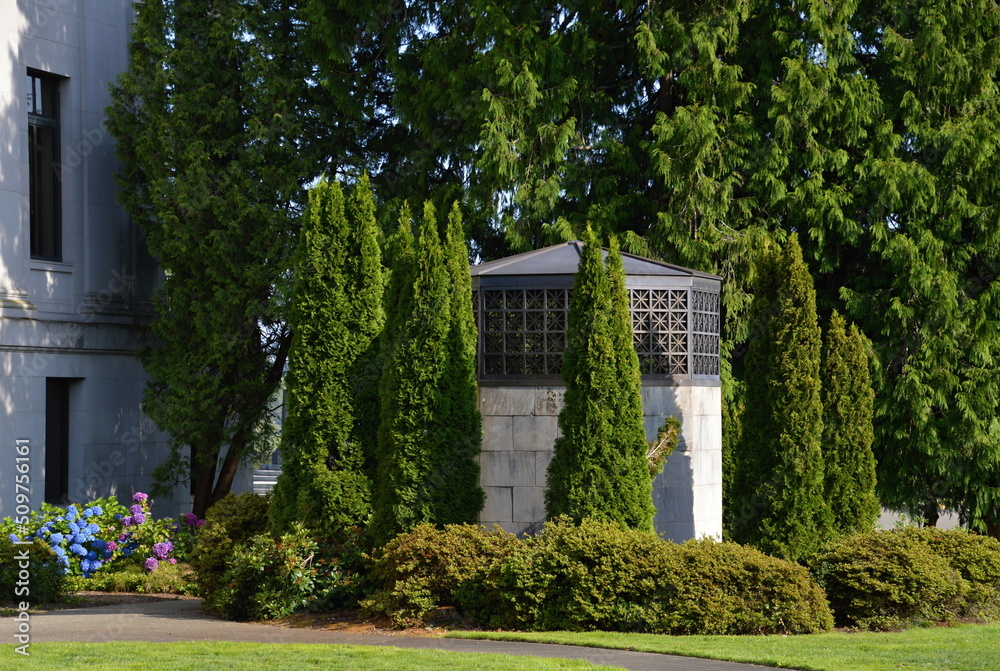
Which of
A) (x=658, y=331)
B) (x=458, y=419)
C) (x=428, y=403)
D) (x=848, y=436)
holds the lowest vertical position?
(x=848, y=436)

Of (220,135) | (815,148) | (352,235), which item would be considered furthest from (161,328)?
(815,148)

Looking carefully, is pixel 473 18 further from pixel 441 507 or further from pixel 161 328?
pixel 441 507

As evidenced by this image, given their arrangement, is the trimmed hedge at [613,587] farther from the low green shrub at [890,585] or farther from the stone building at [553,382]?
the stone building at [553,382]

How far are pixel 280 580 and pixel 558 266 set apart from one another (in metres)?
4.53

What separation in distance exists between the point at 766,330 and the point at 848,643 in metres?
4.40

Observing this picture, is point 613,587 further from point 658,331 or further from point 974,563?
point 974,563

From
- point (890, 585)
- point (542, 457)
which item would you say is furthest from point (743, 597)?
point (542, 457)

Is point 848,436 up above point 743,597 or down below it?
above

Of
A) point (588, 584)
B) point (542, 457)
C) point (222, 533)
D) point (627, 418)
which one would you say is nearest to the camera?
point (588, 584)

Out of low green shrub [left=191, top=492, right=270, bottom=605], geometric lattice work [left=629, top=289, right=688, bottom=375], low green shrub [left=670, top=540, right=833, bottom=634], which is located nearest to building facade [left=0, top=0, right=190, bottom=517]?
low green shrub [left=191, top=492, right=270, bottom=605]

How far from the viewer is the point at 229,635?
9945 millimetres

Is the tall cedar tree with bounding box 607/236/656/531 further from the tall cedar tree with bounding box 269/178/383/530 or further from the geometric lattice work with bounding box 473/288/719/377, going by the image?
the tall cedar tree with bounding box 269/178/383/530

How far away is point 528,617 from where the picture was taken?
1029cm

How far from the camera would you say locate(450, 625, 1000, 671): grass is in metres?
8.42
